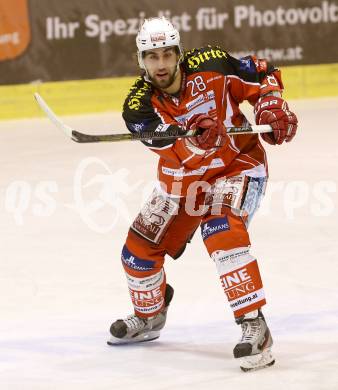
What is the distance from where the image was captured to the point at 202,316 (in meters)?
4.46

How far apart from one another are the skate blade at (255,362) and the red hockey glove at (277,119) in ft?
2.30

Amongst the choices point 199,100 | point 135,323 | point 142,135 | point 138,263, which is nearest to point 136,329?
point 135,323

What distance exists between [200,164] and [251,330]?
0.60 metres

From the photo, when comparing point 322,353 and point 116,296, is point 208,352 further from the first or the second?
point 116,296

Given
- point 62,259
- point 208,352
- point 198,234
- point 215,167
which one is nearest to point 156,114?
point 215,167

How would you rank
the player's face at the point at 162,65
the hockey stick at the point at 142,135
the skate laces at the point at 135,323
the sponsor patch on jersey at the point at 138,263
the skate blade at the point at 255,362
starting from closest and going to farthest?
1. the skate blade at the point at 255,362
2. the hockey stick at the point at 142,135
3. the player's face at the point at 162,65
4. the sponsor patch on jersey at the point at 138,263
5. the skate laces at the point at 135,323

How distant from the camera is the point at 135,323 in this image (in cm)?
427

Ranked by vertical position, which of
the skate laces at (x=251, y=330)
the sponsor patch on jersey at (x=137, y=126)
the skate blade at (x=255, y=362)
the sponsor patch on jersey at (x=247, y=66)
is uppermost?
the sponsor patch on jersey at (x=247, y=66)

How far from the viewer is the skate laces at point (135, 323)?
4.24 meters

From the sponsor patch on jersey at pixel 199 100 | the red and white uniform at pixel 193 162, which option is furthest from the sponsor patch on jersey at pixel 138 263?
the sponsor patch on jersey at pixel 199 100

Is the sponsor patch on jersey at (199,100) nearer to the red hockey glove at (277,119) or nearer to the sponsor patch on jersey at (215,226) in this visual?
the red hockey glove at (277,119)

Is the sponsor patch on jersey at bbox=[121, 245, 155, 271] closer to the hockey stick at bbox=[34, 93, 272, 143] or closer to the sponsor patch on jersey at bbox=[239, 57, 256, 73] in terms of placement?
the hockey stick at bbox=[34, 93, 272, 143]

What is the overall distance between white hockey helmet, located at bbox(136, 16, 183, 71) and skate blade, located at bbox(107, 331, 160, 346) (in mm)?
940

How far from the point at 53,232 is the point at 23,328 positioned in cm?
158
